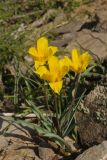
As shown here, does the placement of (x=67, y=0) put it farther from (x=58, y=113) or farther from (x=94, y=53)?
(x=58, y=113)

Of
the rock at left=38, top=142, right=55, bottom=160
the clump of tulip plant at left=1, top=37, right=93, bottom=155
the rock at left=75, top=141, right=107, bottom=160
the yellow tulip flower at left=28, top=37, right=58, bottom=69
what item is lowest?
the rock at left=38, top=142, right=55, bottom=160

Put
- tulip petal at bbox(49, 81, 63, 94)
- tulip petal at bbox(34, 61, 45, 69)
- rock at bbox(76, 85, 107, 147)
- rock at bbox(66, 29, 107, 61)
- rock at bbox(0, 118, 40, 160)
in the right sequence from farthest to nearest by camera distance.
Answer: rock at bbox(66, 29, 107, 61), rock at bbox(0, 118, 40, 160), rock at bbox(76, 85, 107, 147), tulip petal at bbox(34, 61, 45, 69), tulip petal at bbox(49, 81, 63, 94)

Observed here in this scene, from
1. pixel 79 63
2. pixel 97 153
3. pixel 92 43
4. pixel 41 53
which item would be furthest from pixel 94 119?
pixel 92 43

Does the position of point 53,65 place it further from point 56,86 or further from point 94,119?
point 94,119

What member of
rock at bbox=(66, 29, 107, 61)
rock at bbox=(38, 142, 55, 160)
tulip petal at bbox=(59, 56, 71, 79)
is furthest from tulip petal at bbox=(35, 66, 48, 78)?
rock at bbox=(66, 29, 107, 61)

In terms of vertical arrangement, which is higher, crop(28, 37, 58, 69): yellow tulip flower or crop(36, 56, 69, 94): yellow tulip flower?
crop(28, 37, 58, 69): yellow tulip flower

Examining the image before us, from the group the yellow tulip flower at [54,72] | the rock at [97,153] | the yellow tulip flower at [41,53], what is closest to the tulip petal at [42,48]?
the yellow tulip flower at [41,53]

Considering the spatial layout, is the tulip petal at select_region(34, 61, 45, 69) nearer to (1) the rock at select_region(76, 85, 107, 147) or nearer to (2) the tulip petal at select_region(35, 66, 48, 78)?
(2) the tulip petal at select_region(35, 66, 48, 78)

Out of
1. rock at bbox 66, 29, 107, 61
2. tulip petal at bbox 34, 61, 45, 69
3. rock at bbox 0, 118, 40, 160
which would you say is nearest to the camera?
tulip petal at bbox 34, 61, 45, 69
